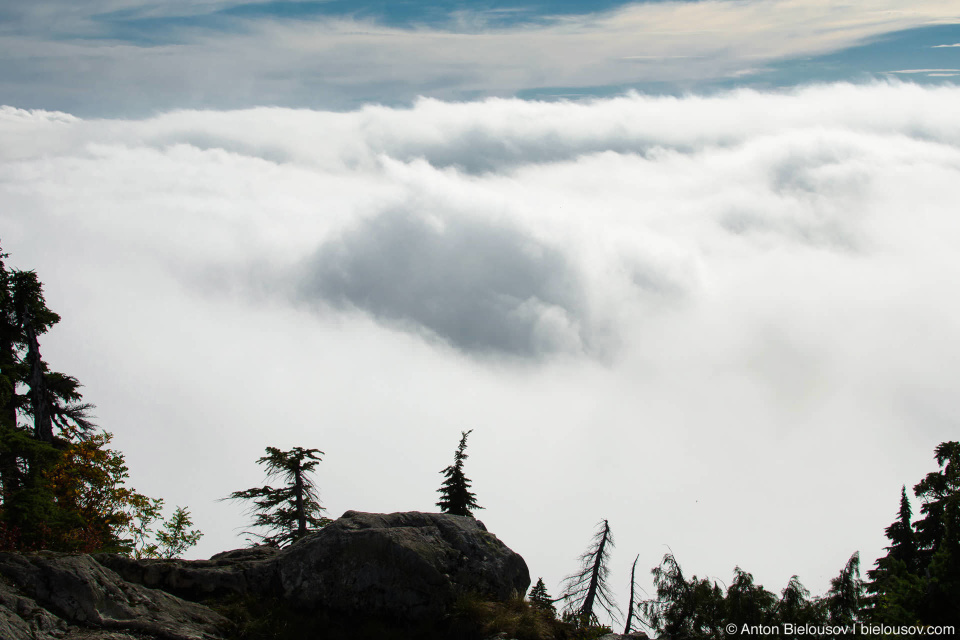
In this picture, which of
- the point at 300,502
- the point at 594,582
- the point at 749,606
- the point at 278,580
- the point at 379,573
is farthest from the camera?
the point at 300,502

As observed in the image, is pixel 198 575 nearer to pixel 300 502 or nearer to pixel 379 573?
pixel 379 573

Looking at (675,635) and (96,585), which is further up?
(96,585)

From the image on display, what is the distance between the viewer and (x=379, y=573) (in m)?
18.1

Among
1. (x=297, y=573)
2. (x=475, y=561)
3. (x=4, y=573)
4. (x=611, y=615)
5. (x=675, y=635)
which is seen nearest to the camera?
(x=4, y=573)

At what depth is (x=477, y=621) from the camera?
704 inches

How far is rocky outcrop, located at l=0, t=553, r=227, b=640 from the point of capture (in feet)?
44.5

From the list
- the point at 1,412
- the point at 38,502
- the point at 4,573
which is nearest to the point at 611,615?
the point at 4,573

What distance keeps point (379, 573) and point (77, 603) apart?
282 inches

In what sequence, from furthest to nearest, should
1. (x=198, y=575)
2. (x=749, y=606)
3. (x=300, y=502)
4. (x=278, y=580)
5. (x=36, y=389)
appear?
(x=36, y=389) < (x=300, y=502) < (x=278, y=580) < (x=198, y=575) < (x=749, y=606)

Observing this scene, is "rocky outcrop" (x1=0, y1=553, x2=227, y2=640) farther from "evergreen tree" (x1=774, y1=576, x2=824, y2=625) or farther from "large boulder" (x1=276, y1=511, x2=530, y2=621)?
"evergreen tree" (x1=774, y1=576, x2=824, y2=625)

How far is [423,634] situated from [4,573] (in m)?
9.93

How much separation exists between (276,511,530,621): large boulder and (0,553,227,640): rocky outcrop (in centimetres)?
265

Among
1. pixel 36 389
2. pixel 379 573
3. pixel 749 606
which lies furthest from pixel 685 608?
pixel 36 389

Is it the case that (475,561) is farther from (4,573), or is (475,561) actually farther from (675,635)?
(4,573)
